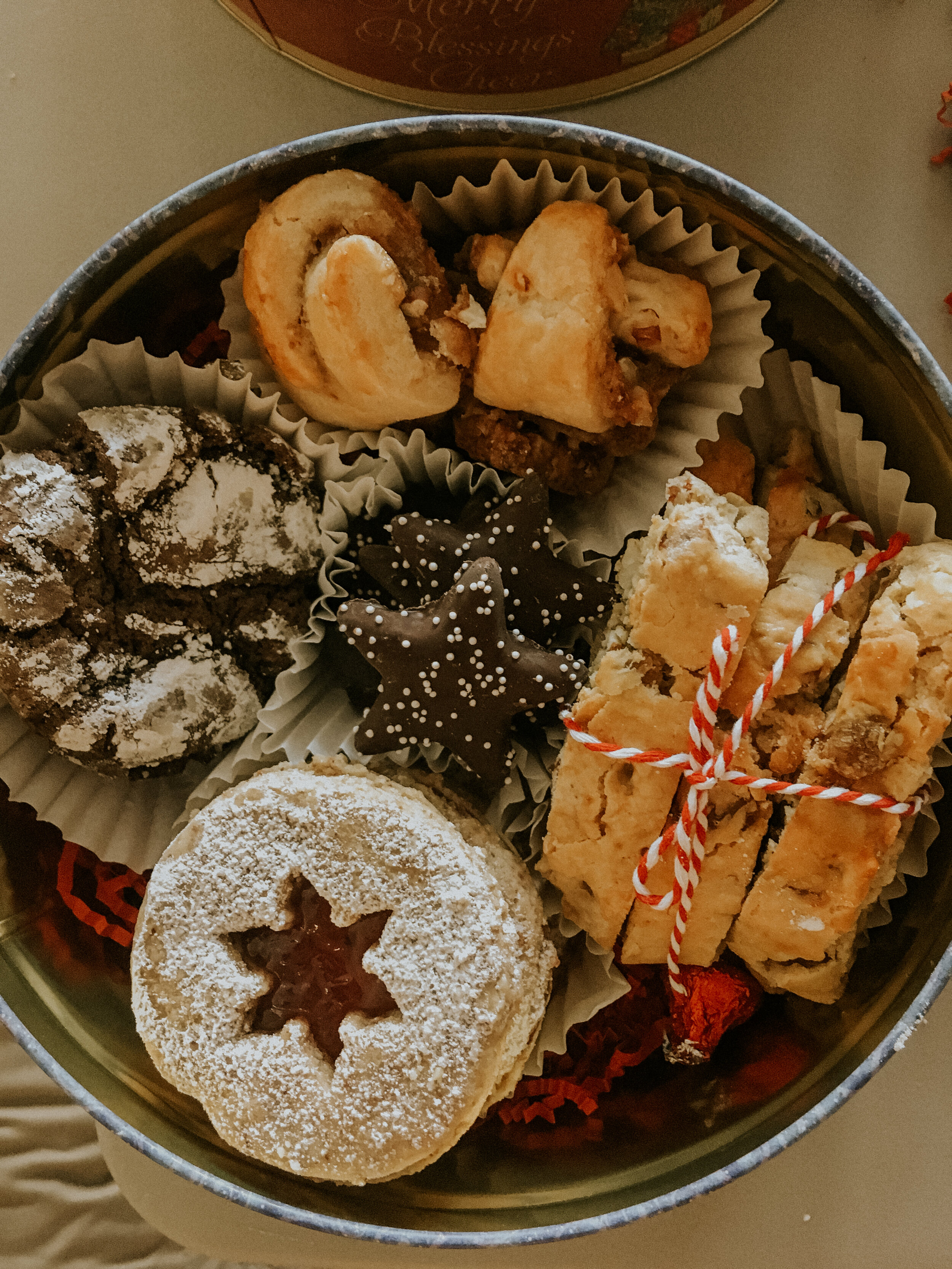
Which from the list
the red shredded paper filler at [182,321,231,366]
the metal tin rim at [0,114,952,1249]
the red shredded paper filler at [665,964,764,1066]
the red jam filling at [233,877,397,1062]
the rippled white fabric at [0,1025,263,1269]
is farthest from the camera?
the rippled white fabric at [0,1025,263,1269]

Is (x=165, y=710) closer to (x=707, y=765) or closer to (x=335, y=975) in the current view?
(x=335, y=975)

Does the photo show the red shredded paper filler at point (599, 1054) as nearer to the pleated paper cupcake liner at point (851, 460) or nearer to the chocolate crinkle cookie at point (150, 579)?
the pleated paper cupcake liner at point (851, 460)

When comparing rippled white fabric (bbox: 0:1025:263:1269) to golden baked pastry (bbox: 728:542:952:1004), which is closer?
golden baked pastry (bbox: 728:542:952:1004)

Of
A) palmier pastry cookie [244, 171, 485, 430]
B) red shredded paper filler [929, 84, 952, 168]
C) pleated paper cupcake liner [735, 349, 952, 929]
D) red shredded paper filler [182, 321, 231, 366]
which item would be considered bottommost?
red shredded paper filler [182, 321, 231, 366]

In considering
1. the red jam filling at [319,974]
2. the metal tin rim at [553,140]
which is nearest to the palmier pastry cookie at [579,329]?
the metal tin rim at [553,140]

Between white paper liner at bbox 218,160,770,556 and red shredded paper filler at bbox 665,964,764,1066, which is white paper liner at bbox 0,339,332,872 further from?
red shredded paper filler at bbox 665,964,764,1066

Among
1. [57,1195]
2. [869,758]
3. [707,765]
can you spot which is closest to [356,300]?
[707,765]

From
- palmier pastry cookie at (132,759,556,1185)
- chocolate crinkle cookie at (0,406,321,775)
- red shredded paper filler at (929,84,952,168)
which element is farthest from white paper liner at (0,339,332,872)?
red shredded paper filler at (929,84,952,168)
